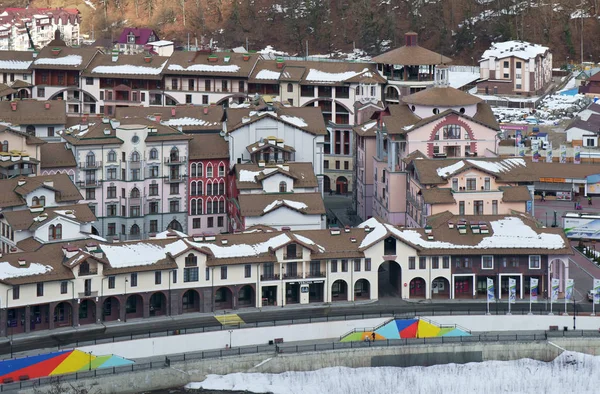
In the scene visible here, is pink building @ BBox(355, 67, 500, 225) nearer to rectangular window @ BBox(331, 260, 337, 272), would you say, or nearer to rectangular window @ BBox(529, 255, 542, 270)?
rectangular window @ BBox(529, 255, 542, 270)

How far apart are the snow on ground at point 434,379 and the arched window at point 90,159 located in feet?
119

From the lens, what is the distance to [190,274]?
431ft

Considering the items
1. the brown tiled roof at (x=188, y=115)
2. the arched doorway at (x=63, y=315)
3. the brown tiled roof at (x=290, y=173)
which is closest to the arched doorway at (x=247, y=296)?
the arched doorway at (x=63, y=315)

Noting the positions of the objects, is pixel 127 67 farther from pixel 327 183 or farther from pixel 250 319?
pixel 250 319

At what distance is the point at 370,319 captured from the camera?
5059 inches

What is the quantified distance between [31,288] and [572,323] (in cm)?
3841

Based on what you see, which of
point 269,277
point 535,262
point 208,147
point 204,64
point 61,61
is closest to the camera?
point 269,277

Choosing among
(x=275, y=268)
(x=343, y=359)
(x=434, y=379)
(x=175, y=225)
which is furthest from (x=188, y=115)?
(x=434, y=379)

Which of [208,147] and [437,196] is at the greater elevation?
[208,147]

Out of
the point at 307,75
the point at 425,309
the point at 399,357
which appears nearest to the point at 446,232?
the point at 425,309

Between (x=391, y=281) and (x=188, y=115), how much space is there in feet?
112

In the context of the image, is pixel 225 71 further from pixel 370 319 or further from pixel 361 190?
pixel 370 319

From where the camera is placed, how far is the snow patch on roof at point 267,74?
186 metres

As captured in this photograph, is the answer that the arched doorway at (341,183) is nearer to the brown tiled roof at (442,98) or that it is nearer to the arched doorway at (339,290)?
the brown tiled roof at (442,98)
